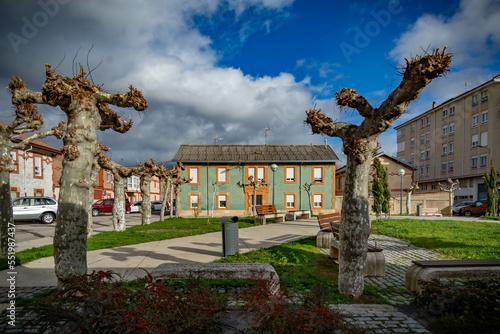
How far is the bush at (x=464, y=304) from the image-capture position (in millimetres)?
3371

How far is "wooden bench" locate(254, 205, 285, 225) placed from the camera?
15.5 m

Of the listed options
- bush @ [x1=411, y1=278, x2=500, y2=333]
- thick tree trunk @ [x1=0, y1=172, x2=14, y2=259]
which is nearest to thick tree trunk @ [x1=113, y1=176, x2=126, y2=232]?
thick tree trunk @ [x1=0, y1=172, x2=14, y2=259]

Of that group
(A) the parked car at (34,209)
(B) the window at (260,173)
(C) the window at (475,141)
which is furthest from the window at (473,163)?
(A) the parked car at (34,209)

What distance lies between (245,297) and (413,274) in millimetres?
3422

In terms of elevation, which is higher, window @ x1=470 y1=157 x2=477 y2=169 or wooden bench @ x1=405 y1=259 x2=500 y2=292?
window @ x1=470 y1=157 x2=477 y2=169

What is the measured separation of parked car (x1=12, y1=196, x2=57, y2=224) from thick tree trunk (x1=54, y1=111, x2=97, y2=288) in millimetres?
17012

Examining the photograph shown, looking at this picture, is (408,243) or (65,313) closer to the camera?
(65,313)

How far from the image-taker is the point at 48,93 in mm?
4133

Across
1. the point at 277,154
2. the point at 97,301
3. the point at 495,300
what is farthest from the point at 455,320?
the point at 277,154

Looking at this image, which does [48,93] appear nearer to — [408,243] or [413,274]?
[413,274]

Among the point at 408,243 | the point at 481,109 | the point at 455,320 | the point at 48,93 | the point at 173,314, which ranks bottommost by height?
the point at 408,243

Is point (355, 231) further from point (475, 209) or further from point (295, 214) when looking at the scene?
point (475, 209)

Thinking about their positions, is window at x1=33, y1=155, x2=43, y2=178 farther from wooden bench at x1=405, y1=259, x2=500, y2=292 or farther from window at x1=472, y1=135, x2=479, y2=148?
window at x1=472, y1=135, x2=479, y2=148

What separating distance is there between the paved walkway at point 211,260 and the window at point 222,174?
17.3 meters
